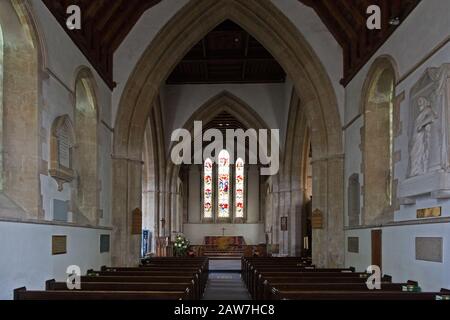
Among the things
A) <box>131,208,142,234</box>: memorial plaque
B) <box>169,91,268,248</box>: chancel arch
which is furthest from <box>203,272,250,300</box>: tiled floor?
<box>169,91,268,248</box>: chancel arch

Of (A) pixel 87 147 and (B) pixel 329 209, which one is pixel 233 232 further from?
(A) pixel 87 147

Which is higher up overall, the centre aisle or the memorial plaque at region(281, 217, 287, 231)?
the memorial plaque at region(281, 217, 287, 231)

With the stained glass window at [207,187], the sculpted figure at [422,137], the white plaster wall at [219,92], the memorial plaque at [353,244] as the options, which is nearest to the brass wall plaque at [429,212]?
the sculpted figure at [422,137]

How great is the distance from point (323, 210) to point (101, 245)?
14.6 ft

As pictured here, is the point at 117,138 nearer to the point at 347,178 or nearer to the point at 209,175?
the point at 347,178

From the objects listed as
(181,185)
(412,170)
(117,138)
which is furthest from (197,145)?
(412,170)

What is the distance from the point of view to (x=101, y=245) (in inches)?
376

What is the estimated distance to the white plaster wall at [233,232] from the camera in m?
27.8

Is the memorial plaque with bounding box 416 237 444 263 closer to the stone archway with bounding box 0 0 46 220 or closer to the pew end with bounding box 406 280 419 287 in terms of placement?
the pew end with bounding box 406 280 419 287

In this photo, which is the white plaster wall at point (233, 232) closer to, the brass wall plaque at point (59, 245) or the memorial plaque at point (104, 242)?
the memorial plaque at point (104, 242)

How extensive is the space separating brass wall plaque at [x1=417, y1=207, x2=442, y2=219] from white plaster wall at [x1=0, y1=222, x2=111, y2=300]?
4622 mm

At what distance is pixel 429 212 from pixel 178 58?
6875 millimetres

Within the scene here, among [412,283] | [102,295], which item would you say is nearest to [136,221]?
[102,295]

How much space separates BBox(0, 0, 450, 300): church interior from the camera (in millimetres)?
5984
